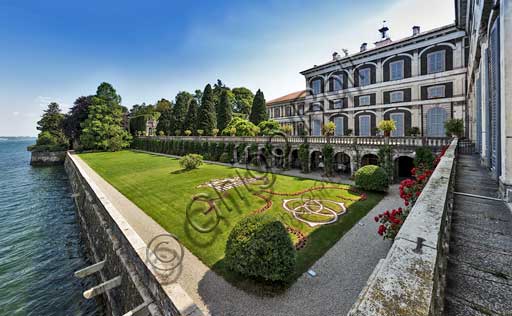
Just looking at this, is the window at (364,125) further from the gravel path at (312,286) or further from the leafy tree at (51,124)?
the leafy tree at (51,124)

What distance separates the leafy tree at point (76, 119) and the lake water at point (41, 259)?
112 ft

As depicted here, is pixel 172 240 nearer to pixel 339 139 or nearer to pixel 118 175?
pixel 339 139

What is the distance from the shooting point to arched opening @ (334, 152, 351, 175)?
21.2 m

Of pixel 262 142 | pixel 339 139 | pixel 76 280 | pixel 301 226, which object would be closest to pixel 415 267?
pixel 301 226

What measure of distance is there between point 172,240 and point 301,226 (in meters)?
5.42

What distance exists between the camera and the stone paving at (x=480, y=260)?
1911 mm

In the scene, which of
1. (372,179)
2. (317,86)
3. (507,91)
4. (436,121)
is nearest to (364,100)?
(317,86)

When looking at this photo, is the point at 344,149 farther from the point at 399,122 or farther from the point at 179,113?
the point at 179,113

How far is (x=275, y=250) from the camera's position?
237 inches

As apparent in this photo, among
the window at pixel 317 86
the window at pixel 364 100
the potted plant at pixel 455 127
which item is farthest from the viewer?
the window at pixel 317 86

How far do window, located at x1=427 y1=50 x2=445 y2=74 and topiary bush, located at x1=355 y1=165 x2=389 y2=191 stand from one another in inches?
663

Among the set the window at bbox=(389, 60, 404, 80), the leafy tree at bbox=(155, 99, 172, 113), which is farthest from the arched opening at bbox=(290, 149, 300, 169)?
Answer: the leafy tree at bbox=(155, 99, 172, 113)

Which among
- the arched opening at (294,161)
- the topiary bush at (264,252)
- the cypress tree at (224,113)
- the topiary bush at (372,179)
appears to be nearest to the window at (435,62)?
the arched opening at (294,161)

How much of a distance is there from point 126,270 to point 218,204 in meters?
5.99
